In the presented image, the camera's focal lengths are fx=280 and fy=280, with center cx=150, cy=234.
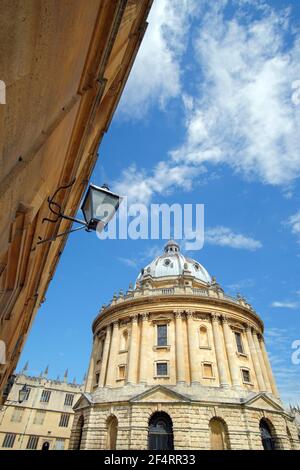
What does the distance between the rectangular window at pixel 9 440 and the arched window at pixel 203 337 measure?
110 feet

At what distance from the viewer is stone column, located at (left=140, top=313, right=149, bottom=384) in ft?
74.1

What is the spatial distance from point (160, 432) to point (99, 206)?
2176 cm

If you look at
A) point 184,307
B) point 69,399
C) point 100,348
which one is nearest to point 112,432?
point 100,348

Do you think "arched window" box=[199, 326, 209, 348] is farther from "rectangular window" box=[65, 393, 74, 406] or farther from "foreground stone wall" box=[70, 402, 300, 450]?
"rectangular window" box=[65, 393, 74, 406]

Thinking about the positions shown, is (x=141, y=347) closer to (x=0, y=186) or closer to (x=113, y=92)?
(x=113, y=92)

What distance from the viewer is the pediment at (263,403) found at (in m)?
21.1

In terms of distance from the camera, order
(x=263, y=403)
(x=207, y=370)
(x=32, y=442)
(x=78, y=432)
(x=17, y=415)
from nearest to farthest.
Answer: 1. (x=263, y=403)
2. (x=207, y=370)
3. (x=78, y=432)
4. (x=32, y=442)
5. (x=17, y=415)

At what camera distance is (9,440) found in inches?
1532

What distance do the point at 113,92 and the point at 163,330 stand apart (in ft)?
73.1

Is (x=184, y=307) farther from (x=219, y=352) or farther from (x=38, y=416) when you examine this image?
(x=38, y=416)

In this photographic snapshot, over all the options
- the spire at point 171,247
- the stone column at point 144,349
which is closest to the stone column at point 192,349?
the stone column at point 144,349

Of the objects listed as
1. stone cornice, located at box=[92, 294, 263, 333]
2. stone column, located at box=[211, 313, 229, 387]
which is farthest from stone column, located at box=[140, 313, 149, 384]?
stone column, located at box=[211, 313, 229, 387]

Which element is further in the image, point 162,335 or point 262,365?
point 262,365

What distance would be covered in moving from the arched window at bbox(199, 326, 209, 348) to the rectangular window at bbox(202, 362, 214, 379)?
1.51 m
